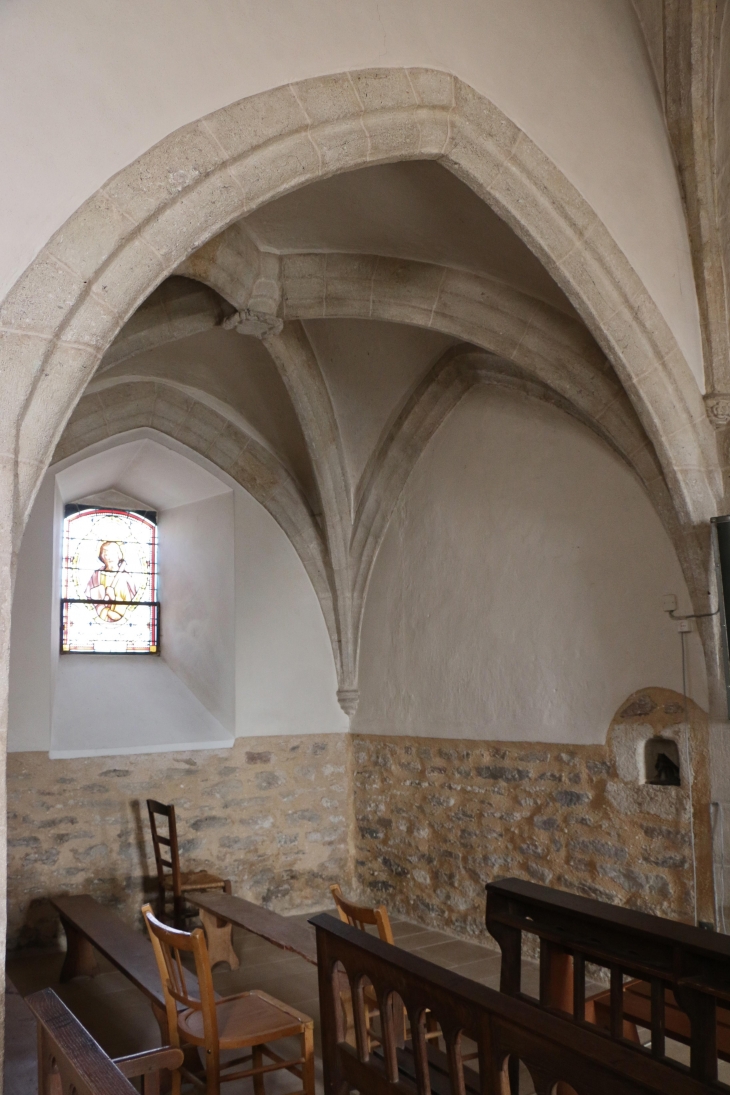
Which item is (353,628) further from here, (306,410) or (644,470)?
(644,470)

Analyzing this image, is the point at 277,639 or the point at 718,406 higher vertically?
the point at 718,406

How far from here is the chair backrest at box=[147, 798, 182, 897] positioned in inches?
214

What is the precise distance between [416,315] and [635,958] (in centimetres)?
336

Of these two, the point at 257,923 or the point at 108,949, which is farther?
the point at 257,923

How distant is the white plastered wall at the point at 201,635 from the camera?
6.29 m

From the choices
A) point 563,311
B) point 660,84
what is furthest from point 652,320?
point 660,84

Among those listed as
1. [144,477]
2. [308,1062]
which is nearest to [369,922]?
[308,1062]

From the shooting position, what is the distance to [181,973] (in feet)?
11.1

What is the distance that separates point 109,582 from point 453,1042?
560 cm

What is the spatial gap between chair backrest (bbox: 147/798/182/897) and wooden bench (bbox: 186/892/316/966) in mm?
425

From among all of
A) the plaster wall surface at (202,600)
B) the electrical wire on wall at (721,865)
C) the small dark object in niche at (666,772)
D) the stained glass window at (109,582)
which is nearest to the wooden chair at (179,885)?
the plaster wall surface at (202,600)

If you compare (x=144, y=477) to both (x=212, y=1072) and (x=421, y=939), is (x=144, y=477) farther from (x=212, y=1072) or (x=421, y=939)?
(x=212, y=1072)

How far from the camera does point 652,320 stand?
13.4 feet

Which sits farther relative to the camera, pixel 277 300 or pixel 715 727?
pixel 277 300
